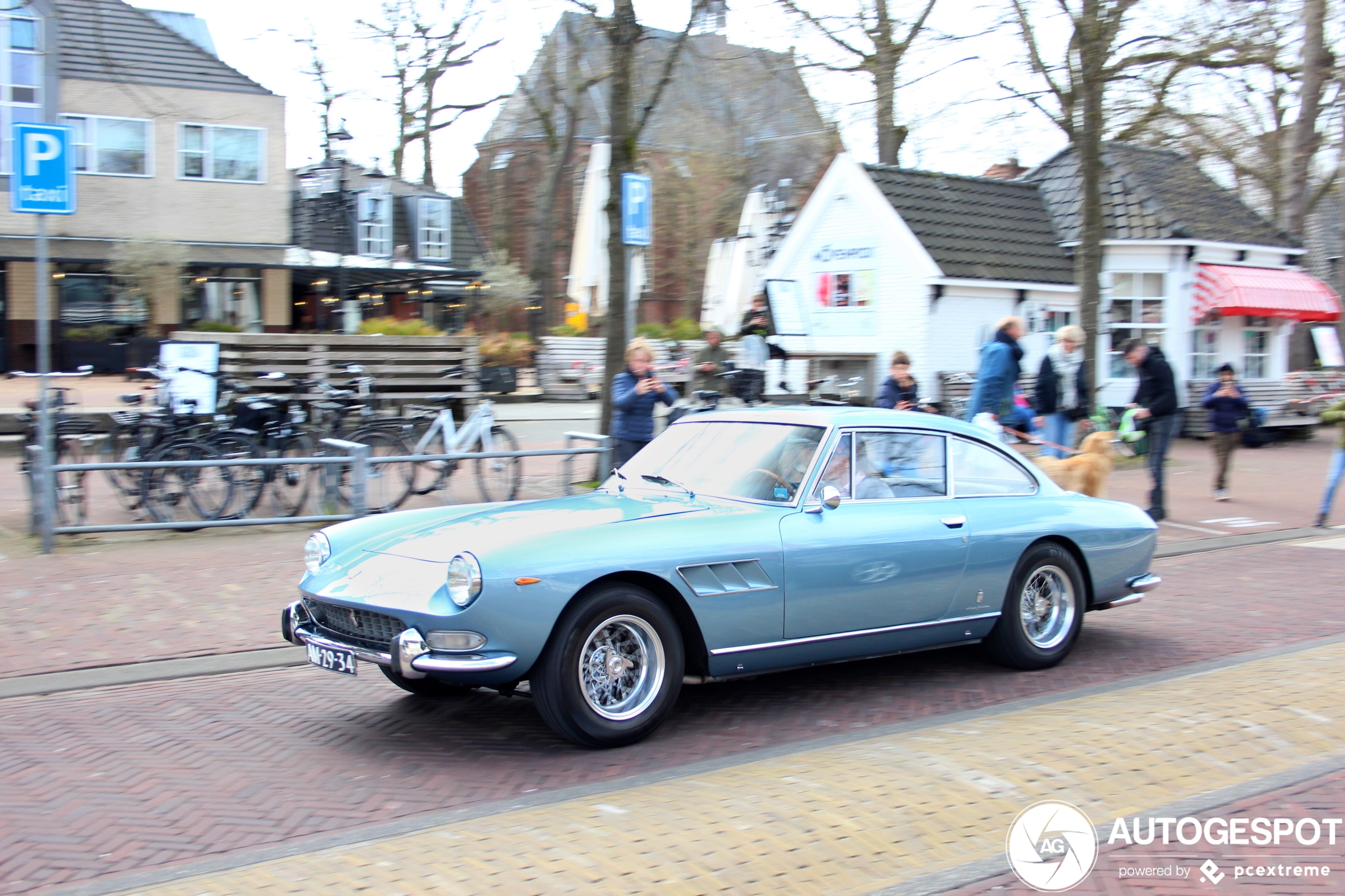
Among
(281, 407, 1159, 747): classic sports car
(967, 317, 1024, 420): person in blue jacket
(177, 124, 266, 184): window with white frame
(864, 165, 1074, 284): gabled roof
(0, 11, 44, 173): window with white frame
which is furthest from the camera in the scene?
(177, 124, 266, 184): window with white frame

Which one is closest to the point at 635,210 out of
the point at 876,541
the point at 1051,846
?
the point at 876,541

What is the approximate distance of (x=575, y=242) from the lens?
46.1 meters

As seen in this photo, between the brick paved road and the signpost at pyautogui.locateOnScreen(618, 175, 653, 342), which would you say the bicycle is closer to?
the brick paved road

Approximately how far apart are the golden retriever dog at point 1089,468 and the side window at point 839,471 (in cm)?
415

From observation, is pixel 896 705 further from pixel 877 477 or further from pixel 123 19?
pixel 123 19

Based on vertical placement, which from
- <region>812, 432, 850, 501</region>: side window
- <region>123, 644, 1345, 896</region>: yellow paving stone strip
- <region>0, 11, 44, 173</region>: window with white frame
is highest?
<region>0, 11, 44, 173</region>: window with white frame

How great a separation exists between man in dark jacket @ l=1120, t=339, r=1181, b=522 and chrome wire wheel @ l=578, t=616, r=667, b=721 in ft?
25.6

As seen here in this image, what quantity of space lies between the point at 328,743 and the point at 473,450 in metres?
6.60

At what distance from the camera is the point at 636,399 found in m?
9.40

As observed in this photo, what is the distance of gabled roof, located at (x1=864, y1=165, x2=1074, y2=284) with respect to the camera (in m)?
20.9

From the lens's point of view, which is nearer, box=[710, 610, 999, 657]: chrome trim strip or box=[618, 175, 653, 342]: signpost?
box=[710, 610, 999, 657]: chrome trim strip

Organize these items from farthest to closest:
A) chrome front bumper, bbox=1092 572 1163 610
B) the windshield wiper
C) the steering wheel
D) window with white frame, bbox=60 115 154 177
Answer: window with white frame, bbox=60 115 154 177, chrome front bumper, bbox=1092 572 1163 610, the windshield wiper, the steering wheel

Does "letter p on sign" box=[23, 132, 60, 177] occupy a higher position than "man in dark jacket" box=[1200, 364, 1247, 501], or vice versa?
"letter p on sign" box=[23, 132, 60, 177]

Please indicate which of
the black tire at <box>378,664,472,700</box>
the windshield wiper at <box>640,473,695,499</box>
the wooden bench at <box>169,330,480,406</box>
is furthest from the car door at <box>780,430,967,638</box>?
the wooden bench at <box>169,330,480,406</box>
